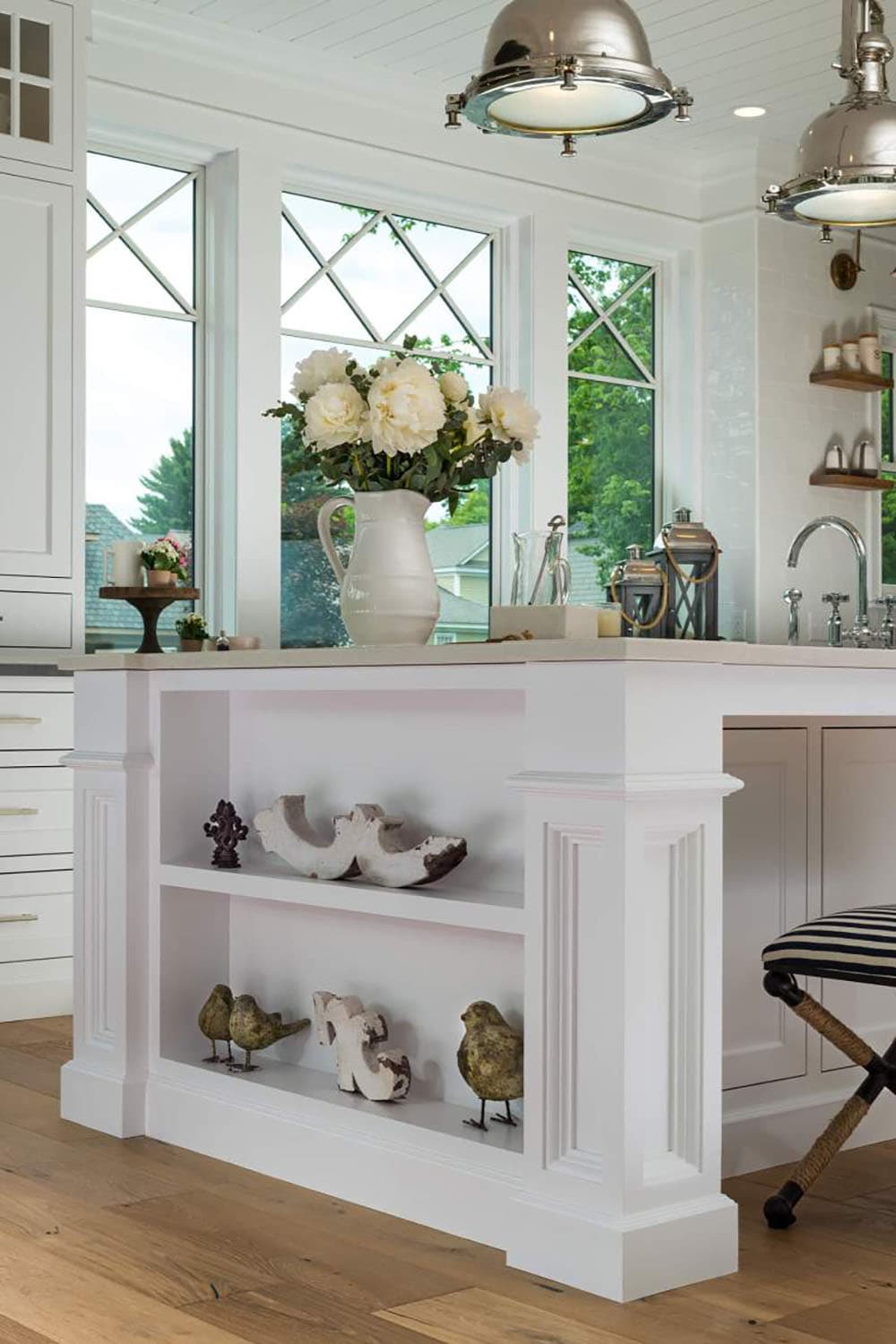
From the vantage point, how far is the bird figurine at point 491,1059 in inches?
98.7

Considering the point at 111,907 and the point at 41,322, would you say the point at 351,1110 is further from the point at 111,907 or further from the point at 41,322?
the point at 41,322

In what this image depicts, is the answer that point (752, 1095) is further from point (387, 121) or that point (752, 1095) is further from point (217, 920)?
point (387, 121)

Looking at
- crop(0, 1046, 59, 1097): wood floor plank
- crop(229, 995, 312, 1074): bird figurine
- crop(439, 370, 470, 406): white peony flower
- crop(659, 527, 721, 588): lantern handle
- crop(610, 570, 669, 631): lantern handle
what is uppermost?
crop(439, 370, 470, 406): white peony flower

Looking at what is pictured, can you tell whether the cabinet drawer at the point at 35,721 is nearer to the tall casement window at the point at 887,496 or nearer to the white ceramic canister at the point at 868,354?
the white ceramic canister at the point at 868,354

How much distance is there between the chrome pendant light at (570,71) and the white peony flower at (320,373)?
0.51 m

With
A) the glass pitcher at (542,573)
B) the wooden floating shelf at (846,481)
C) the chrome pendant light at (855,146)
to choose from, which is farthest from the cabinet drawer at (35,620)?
the wooden floating shelf at (846,481)


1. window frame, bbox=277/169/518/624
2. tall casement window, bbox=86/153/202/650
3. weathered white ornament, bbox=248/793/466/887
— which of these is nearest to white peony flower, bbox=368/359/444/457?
weathered white ornament, bbox=248/793/466/887

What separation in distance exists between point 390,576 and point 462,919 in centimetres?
64

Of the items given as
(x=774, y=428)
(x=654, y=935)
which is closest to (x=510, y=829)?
(x=654, y=935)

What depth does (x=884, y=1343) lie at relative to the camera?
2.04 metres

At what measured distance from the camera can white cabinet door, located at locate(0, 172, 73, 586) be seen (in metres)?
4.46

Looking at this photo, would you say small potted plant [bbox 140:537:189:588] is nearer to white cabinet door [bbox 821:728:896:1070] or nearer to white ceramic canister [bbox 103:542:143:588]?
white ceramic canister [bbox 103:542:143:588]

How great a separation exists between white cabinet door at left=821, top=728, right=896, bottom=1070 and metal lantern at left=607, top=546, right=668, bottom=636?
0.40m

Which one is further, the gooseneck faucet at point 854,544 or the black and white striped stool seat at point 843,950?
the gooseneck faucet at point 854,544
